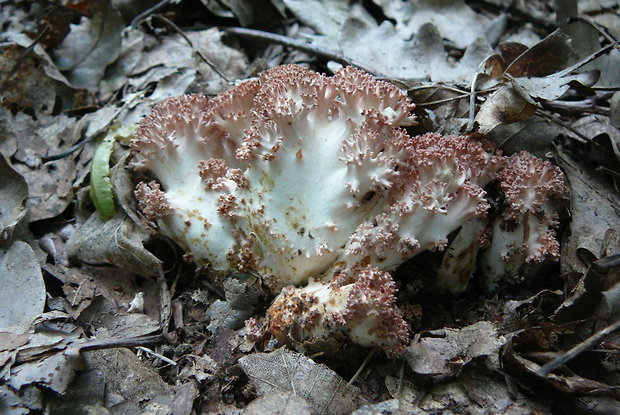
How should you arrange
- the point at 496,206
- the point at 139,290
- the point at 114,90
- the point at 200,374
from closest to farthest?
the point at 200,374, the point at 496,206, the point at 139,290, the point at 114,90

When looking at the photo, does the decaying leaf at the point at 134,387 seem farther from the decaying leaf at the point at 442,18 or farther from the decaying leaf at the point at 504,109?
the decaying leaf at the point at 442,18

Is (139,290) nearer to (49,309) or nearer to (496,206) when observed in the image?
(49,309)

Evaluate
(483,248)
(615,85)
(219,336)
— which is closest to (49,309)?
(219,336)

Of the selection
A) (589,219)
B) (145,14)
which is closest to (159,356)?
(589,219)

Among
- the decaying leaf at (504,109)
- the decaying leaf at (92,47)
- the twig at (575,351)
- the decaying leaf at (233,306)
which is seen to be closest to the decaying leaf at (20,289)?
the decaying leaf at (233,306)

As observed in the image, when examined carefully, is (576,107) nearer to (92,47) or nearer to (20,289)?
(20,289)

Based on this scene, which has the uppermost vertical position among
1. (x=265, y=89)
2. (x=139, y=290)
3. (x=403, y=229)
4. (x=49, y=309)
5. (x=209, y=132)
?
(x=265, y=89)

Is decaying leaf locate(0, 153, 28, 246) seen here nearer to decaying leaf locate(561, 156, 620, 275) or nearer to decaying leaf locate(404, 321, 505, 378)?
decaying leaf locate(404, 321, 505, 378)
